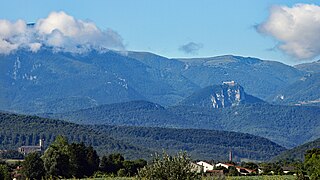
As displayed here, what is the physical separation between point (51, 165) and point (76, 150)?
27.7 ft

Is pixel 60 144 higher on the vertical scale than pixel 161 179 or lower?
higher

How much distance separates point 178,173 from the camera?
34.2 m

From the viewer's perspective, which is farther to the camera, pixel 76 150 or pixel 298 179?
pixel 76 150

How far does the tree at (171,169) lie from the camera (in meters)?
34.2

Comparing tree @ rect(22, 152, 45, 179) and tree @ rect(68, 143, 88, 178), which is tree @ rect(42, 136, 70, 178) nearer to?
tree @ rect(22, 152, 45, 179)

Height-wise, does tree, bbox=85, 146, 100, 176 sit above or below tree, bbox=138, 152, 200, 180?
above

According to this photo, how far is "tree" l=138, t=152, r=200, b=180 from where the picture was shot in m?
34.2

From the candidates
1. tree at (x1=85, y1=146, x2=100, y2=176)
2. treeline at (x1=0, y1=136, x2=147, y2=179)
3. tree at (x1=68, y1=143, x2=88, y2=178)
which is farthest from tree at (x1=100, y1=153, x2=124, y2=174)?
tree at (x1=68, y1=143, x2=88, y2=178)

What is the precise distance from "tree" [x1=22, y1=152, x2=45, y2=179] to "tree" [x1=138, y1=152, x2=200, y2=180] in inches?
2071

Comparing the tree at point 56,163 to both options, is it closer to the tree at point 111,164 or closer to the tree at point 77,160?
the tree at point 77,160

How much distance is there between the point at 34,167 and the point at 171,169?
5548cm

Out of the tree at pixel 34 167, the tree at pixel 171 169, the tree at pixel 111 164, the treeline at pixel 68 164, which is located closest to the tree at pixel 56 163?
the treeline at pixel 68 164

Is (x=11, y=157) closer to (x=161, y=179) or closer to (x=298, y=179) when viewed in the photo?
(x=298, y=179)

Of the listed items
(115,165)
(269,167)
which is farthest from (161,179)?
(269,167)
